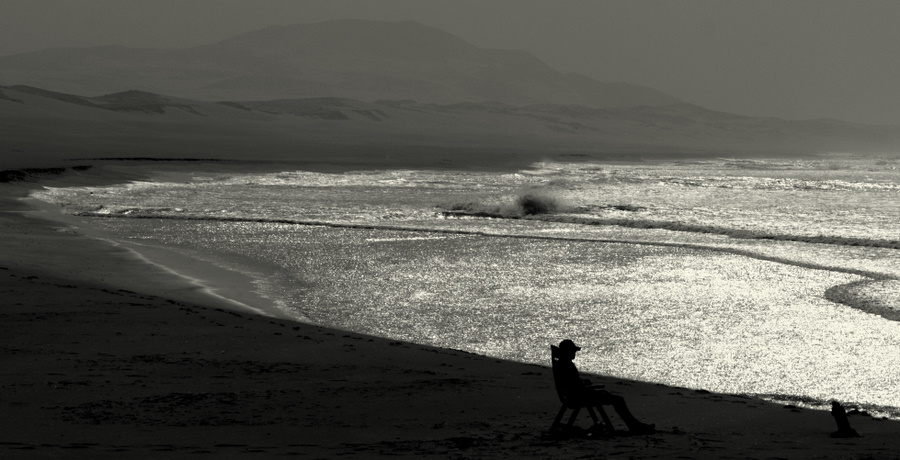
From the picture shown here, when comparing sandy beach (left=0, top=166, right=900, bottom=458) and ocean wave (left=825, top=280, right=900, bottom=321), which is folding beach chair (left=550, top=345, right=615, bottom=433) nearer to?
sandy beach (left=0, top=166, right=900, bottom=458)

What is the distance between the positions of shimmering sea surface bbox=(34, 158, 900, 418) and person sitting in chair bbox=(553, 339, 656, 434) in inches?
92.8

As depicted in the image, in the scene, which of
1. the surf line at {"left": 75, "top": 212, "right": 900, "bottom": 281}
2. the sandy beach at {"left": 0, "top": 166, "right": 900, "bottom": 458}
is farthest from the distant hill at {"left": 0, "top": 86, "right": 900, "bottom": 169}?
the sandy beach at {"left": 0, "top": 166, "right": 900, "bottom": 458}

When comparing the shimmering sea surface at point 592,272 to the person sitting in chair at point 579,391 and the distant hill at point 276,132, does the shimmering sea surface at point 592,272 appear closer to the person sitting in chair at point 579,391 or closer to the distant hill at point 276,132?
the person sitting in chair at point 579,391

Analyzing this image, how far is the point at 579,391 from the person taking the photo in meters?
6.74

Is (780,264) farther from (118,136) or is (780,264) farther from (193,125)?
(193,125)

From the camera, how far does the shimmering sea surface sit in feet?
33.4

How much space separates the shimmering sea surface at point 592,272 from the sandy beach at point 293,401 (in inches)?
39.3

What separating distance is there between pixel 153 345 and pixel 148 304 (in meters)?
2.32

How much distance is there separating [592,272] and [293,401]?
8819 mm

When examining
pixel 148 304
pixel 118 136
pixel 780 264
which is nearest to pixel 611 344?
pixel 148 304

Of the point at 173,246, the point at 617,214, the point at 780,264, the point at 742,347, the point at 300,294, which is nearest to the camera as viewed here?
the point at 742,347

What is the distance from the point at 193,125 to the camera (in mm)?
96938

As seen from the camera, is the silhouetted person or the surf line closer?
the silhouetted person

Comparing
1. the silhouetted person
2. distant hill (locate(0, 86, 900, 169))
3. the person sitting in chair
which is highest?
distant hill (locate(0, 86, 900, 169))
